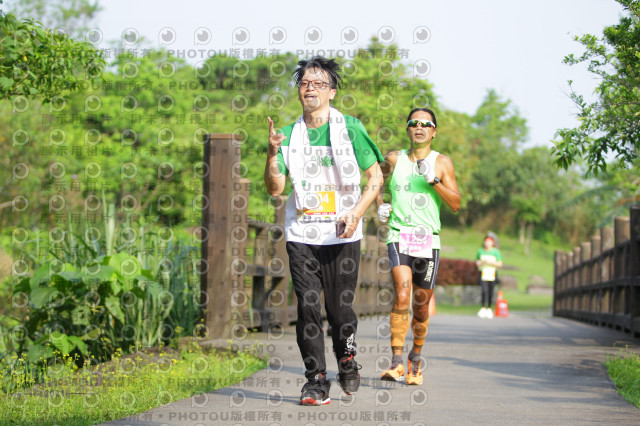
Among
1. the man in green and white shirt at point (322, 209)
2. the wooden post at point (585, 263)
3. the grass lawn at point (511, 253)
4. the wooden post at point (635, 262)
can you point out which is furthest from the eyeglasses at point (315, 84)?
the grass lawn at point (511, 253)

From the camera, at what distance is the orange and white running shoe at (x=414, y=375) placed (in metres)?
6.20

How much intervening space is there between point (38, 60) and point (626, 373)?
5.27m

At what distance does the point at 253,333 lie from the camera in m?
9.58

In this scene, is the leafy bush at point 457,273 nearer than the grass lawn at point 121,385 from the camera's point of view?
No

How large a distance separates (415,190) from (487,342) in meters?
4.10

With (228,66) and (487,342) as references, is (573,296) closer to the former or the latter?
(487,342)

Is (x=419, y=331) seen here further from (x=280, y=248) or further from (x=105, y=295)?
(x=280, y=248)

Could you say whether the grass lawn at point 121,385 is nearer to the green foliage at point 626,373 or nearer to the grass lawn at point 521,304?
the green foliage at point 626,373

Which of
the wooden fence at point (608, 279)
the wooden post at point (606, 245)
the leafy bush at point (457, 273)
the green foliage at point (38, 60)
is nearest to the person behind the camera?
the green foliage at point (38, 60)

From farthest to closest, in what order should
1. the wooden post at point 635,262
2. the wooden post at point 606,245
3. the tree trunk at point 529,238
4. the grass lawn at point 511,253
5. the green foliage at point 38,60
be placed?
the tree trunk at point 529,238, the grass lawn at point 511,253, the wooden post at point 606,245, the wooden post at point 635,262, the green foliage at point 38,60

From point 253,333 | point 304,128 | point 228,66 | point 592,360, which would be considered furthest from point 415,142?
point 228,66

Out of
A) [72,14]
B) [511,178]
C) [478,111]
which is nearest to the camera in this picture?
[72,14]

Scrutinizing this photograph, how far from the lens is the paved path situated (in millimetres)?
4730

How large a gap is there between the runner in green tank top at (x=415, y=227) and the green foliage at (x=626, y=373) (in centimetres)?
138
